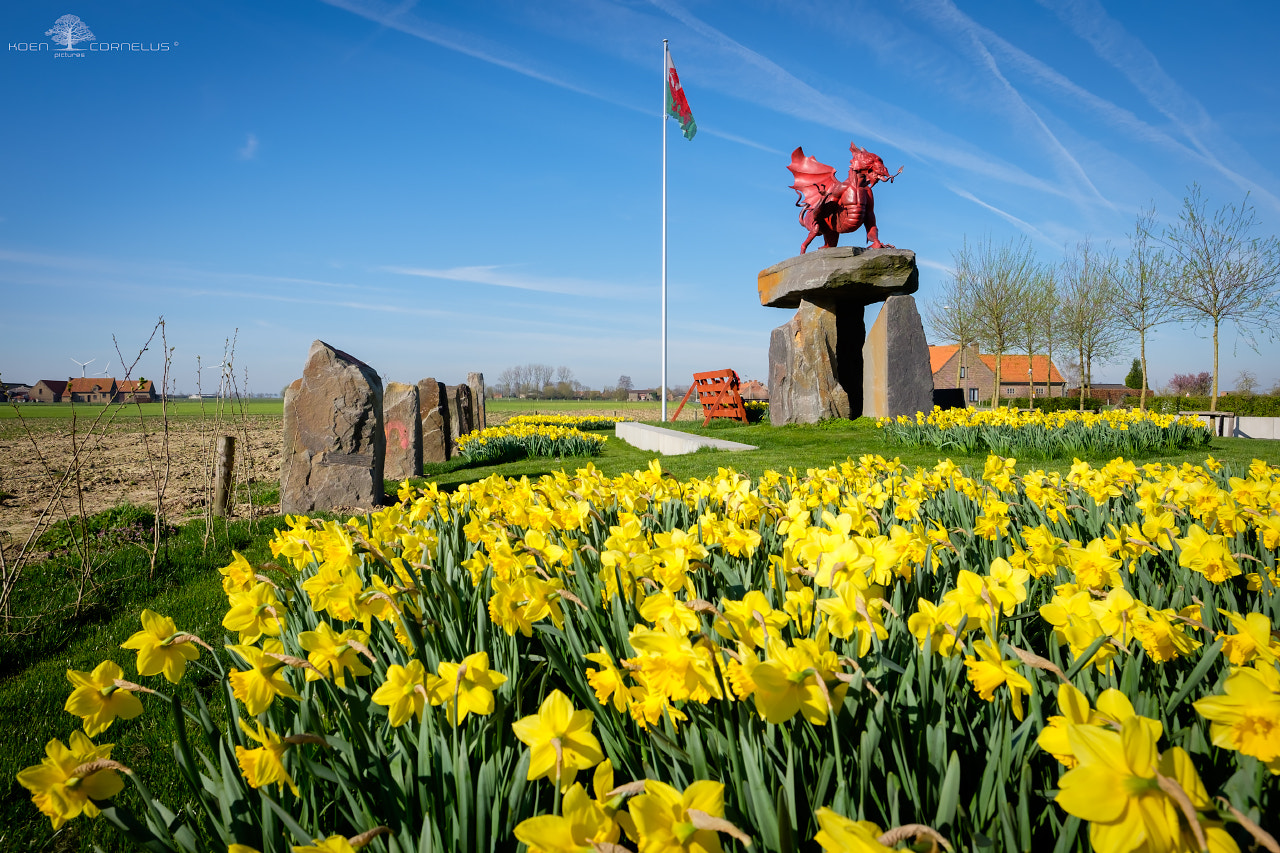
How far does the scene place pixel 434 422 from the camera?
11516 mm

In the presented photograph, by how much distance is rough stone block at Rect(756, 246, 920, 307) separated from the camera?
37.0ft

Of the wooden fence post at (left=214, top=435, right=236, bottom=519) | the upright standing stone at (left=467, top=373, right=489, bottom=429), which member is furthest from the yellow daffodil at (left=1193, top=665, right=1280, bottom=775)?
the upright standing stone at (left=467, top=373, right=489, bottom=429)

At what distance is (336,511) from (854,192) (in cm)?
1119

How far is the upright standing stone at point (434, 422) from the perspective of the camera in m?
11.5

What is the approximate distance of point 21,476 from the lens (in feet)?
30.9

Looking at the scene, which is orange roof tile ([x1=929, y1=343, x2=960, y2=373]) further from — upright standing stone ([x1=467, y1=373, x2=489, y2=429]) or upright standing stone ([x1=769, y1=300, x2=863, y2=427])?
upright standing stone ([x1=467, y1=373, x2=489, y2=429])

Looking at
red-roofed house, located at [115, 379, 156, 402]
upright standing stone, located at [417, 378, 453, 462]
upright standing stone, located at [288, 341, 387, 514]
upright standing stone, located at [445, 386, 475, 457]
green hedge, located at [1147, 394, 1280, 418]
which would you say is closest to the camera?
red-roofed house, located at [115, 379, 156, 402]

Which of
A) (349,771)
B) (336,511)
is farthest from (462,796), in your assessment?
(336,511)

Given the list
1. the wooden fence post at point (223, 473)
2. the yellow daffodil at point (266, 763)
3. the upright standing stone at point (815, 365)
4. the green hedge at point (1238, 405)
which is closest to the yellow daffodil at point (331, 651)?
the yellow daffodil at point (266, 763)

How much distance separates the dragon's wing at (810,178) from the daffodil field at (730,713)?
12558 millimetres

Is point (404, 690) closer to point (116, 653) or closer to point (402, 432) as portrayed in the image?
point (116, 653)

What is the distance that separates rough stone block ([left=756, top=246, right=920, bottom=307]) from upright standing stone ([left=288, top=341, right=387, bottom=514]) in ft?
27.1

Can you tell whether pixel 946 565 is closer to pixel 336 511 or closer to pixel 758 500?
pixel 758 500

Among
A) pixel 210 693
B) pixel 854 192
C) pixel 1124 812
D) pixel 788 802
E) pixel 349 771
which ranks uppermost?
pixel 854 192
